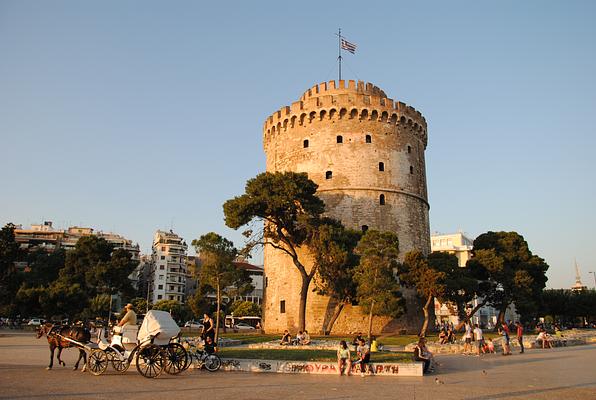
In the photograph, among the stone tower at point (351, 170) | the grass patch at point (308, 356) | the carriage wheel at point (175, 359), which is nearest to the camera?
the carriage wheel at point (175, 359)

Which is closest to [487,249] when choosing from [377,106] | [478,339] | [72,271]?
[377,106]

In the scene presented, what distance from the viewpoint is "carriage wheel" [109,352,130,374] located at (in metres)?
10.5

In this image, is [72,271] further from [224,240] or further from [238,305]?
[238,305]

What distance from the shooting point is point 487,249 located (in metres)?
33.4

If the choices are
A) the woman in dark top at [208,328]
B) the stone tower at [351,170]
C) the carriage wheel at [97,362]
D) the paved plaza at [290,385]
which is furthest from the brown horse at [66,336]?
the stone tower at [351,170]

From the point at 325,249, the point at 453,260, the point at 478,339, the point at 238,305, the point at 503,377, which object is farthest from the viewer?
the point at 238,305

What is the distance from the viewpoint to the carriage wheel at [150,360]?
32.9 feet

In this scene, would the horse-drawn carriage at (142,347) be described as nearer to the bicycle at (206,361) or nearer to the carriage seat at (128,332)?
the carriage seat at (128,332)

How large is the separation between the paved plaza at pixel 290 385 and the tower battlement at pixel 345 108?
23.6m

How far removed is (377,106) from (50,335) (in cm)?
2707

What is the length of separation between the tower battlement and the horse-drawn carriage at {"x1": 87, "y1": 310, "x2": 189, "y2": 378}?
2528 cm

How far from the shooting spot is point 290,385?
9422mm

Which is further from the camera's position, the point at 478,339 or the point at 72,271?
the point at 72,271

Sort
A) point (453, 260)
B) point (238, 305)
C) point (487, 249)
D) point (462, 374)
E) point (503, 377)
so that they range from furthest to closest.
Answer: point (238, 305)
point (487, 249)
point (453, 260)
point (462, 374)
point (503, 377)
